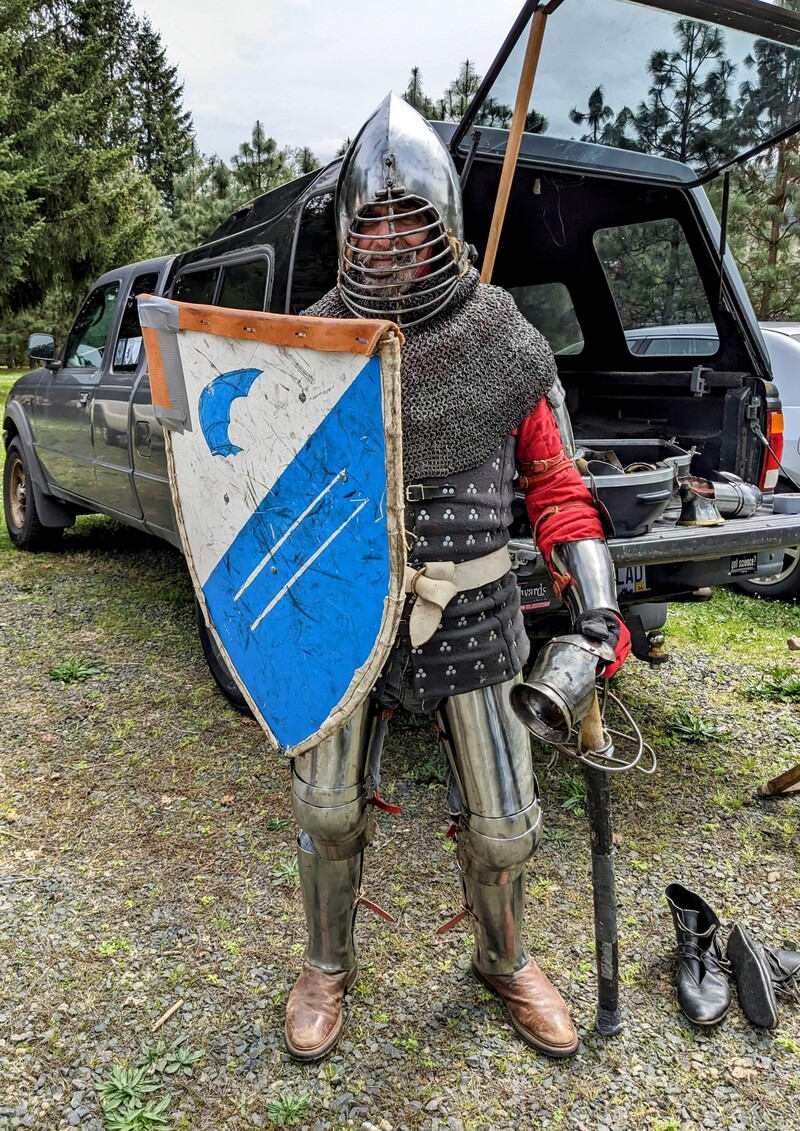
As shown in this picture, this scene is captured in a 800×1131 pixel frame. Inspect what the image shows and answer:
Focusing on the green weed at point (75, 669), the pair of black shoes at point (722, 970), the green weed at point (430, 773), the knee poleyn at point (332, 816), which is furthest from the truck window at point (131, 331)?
the pair of black shoes at point (722, 970)

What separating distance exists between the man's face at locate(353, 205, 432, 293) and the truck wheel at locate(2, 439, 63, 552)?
196 inches

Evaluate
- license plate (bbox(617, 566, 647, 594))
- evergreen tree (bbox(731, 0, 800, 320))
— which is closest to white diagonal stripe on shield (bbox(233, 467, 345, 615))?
license plate (bbox(617, 566, 647, 594))

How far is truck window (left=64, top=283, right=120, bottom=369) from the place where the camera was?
17.0 ft

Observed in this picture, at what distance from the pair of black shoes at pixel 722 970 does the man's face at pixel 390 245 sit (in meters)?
1.77

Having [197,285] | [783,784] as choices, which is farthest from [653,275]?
[783,784]

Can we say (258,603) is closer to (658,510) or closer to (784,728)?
(658,510)

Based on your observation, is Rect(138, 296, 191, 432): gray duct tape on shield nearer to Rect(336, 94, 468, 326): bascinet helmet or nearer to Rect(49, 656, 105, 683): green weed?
Rect(336, 94, 468, 326): bascinet helmet

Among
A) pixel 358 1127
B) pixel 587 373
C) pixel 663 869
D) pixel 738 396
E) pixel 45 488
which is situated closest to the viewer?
pixel 358 1127

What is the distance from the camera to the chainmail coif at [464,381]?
5.84ft

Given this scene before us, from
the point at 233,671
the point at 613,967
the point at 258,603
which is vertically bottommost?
the point at 613,967

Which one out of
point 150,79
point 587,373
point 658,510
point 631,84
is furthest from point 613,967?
point 150,79

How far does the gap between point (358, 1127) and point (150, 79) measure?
153 feet

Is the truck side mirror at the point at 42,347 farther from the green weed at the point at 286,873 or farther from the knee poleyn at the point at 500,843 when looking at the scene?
the knee poleyn at the point at 500,843

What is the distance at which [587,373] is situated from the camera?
448 cm
